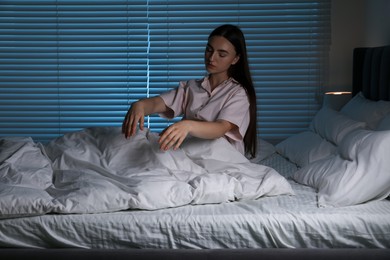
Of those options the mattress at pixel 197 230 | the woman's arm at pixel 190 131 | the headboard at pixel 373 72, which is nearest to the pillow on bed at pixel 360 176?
the mattress at pixel 197 230

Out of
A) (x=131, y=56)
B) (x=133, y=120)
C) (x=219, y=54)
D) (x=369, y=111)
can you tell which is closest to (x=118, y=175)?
(x=133, y=120)

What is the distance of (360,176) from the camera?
2.33 m

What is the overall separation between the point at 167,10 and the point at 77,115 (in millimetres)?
1010

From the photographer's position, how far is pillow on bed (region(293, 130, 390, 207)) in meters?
2.29

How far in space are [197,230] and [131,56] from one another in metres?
2.91

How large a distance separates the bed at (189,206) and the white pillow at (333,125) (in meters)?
0.42


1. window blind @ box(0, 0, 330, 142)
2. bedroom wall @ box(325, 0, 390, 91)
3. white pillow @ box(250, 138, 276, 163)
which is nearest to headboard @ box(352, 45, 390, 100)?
bedroom wall @ box(325, 0, 390, 91)

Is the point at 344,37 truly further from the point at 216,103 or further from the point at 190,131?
the point at 190,131

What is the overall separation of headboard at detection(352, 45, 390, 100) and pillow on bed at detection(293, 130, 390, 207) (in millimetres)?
1066

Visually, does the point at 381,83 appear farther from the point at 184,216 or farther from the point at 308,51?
the point at 184,216

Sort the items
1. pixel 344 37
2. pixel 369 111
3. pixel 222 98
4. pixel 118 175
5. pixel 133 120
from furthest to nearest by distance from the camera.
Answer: pixel 344 37, pixel 369 111, pixel 222 98, pixel 133 120, pixel 118 175

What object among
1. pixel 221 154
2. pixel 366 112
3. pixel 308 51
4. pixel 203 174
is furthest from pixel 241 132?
pixel 308 51

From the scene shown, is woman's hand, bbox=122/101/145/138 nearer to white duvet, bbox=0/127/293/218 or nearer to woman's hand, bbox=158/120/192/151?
white duvet, bbox=0/127/293/218

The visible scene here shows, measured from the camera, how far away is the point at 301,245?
2133 millimetres
